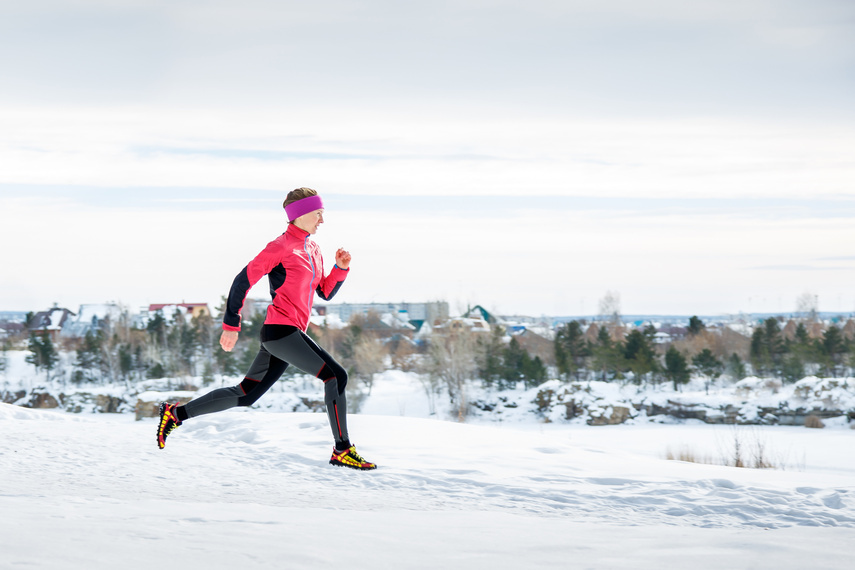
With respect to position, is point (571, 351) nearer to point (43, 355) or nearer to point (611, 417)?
point (611, 417)

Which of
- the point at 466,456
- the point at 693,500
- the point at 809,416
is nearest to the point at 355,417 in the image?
the point at 466,456

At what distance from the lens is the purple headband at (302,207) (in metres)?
5.22

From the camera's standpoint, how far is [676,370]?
1738 inches

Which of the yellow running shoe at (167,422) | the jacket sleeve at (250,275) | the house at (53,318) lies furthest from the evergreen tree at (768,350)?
the house at (53,318)

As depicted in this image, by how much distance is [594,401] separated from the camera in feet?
131

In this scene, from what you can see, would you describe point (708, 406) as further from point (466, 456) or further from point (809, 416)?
point (466, 456)

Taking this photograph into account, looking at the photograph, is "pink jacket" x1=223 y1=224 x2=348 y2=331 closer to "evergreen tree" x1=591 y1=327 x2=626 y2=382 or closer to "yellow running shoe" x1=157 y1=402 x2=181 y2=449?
"yellow running shoe" x1=157 y1=402 x2=181 y2=449

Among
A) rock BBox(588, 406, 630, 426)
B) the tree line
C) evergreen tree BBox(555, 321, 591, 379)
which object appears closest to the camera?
rock BBox(588, 406, 630, 426)

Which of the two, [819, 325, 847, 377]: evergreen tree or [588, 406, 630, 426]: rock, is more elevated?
[819, 325, 847, 377]: evergreen tree

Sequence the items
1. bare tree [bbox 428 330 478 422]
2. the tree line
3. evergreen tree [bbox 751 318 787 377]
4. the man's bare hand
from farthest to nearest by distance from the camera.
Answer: evergreen tree [bbox 751 318 787 377]
the tree line
bare tree [bbox 428 330 478 422]
the man's bare hand

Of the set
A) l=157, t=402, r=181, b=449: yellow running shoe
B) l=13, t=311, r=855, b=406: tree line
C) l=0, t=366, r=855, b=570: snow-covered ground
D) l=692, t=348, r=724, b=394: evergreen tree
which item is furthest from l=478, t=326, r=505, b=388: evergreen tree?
l=157, t=402, r=181, b=449: yellow running shoe

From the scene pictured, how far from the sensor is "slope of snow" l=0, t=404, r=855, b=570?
304 cm

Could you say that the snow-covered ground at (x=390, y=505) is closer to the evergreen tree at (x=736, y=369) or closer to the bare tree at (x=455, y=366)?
the bare tree at (x=455, y=366)

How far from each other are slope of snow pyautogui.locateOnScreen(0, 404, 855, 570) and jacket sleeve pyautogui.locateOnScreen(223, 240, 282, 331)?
107 centimetres
